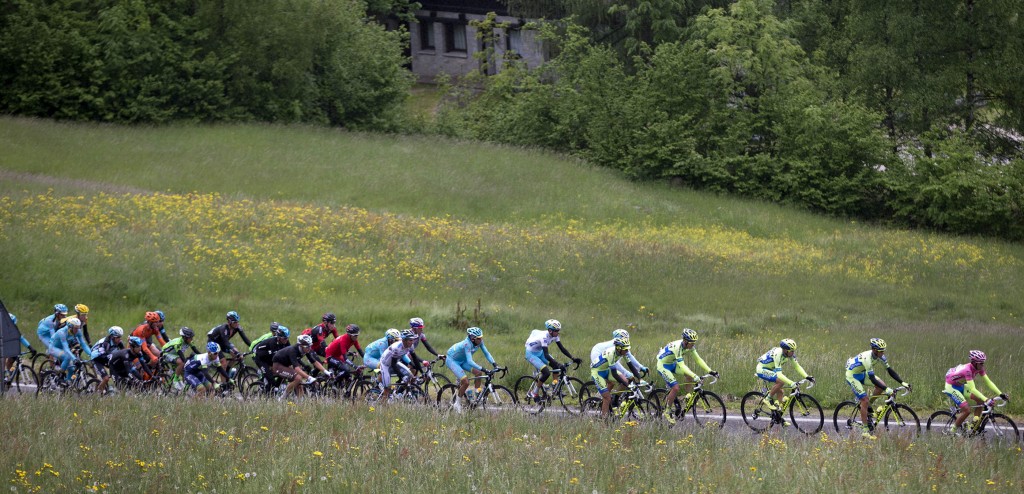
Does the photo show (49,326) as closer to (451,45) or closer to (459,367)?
(459,367)

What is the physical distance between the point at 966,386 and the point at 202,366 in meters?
12.0

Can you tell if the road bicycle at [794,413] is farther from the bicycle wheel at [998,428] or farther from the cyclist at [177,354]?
the cyclist at [177,354]

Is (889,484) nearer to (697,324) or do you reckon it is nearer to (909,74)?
(697,324)

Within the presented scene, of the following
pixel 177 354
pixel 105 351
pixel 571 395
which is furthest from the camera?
pixel 177 354

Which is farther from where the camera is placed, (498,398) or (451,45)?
(451,45)

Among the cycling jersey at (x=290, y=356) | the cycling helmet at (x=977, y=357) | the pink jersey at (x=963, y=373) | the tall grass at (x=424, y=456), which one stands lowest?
the cycling jersey at (x=290, y=356)

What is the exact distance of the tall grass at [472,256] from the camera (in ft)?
81.9

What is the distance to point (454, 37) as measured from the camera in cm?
6800

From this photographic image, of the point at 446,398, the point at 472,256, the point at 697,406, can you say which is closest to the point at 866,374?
the point at 697,406

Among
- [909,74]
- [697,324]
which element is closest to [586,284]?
[697,324]

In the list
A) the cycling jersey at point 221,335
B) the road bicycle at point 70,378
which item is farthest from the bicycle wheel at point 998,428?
the road bicycle at point 70,378

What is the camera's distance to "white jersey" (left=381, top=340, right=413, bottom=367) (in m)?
17.8

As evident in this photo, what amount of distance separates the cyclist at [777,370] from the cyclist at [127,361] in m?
10.1

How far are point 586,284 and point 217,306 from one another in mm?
9440
